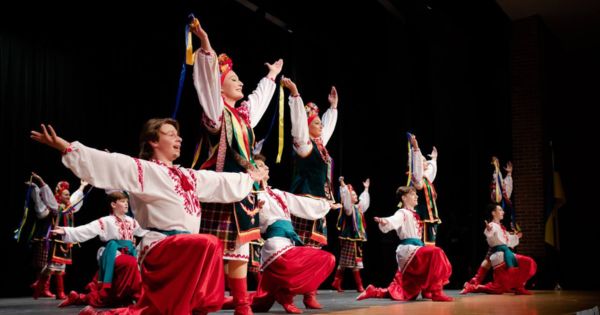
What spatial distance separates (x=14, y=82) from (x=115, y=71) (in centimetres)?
104

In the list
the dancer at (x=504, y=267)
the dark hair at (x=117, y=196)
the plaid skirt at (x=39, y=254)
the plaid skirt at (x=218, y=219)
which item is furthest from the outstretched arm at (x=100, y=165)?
the dancer at (x=504, y=267)

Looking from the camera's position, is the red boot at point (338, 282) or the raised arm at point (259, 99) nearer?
the raised arm at point (259, 99)

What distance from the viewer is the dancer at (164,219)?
7.63 ft

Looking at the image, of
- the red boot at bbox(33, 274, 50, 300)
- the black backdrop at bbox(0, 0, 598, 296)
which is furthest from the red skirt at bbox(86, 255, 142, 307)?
the black backdrop at bbox(0, 0, 598, 296)

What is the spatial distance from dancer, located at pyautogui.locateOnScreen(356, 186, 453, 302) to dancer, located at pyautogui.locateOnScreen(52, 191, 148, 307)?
1.90 m

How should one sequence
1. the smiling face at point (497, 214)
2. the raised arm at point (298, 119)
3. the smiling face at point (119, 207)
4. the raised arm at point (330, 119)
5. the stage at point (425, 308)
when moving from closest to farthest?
the stage at point (425, 308), the raised arm at point (298, 119), the raised arm at point (330, 119), the smiling face at point (119, 207), the smiling face at point (497, 214)

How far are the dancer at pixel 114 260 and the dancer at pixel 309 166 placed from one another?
3.55 feet

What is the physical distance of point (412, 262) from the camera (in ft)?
17.3

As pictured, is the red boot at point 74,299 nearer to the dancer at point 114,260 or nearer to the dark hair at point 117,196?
the dancer at point 114,260

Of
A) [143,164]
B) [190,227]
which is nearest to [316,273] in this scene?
[190,227]

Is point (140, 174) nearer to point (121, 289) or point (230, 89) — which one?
point (230, 89)

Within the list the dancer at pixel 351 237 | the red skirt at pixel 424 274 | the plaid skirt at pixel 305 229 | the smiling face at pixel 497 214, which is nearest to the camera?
the plaid skirt at pixel 305 229

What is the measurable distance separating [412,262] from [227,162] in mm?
2667

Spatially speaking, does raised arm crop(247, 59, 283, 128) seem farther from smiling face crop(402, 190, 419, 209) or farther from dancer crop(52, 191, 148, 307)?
smiling face crop(402, 190, 419, 209)
